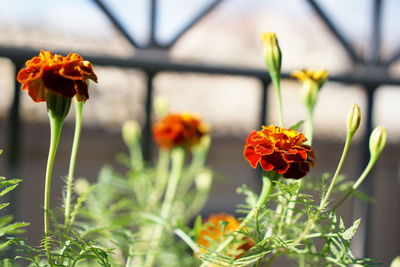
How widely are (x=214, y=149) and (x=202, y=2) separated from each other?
75.0 inches

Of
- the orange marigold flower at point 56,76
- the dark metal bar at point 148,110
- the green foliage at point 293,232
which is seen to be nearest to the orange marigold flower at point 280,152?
the green foliage at point 293,232

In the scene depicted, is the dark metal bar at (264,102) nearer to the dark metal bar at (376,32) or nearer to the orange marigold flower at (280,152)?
the dark metal bar at (376,32)

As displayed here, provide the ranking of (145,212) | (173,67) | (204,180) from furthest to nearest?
(173,67)
(204,180)
(145,212)

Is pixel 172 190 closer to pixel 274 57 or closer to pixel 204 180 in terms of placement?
pixel 204 180

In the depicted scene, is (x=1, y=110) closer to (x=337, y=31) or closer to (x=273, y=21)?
(x=273, y=21)

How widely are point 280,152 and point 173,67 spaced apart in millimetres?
464

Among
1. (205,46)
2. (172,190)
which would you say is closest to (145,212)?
(172,190)

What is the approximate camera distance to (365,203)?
3.07 feet

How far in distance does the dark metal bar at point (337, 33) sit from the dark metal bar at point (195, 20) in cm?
17

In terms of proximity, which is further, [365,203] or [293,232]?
[365,203]

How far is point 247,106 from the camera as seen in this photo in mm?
1970

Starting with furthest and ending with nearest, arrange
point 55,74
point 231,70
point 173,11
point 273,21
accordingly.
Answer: point 273,21, point 173,11, point 231,70, point 55,74

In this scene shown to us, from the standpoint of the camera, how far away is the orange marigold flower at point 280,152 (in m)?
0.38

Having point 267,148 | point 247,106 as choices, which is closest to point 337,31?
point 267,148
